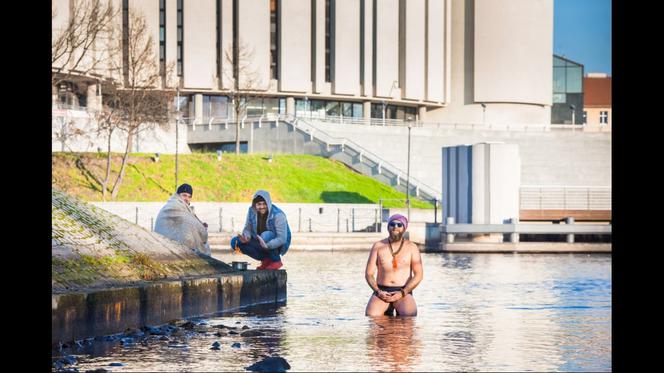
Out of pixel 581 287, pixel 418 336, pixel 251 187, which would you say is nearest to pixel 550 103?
pixel 251 187

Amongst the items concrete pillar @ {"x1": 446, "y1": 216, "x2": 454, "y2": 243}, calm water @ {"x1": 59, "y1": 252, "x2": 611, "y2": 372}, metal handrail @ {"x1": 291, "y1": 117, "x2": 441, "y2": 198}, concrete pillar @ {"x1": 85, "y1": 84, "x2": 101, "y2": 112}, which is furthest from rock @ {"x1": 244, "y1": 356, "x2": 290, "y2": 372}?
concrete pillar @ {"x1": 85, "y1": 84, "x2": 101, "y2": 112}

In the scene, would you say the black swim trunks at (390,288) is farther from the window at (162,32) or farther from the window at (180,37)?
the window at (180,37)

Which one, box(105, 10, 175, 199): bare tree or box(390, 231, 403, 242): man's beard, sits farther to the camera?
box(105, 10, 175, 199): bare tree

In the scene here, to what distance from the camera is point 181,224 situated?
65.1ft

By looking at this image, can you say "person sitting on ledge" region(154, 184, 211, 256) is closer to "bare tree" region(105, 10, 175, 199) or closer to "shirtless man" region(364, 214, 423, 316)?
"shirtless man" region(364, 214, 423, 316)

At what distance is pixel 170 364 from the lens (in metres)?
11.8

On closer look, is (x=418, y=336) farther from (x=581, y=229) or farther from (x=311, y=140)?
(x=311, y=140)

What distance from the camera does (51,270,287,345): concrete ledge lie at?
42.9ft

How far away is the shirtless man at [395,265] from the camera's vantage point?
16.0m

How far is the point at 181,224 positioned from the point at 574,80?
102797mm

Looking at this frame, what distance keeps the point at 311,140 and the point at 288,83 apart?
19636 mm

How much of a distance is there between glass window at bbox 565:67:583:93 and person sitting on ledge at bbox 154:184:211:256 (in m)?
101

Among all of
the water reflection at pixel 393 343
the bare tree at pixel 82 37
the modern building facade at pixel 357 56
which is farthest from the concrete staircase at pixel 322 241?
the modern building facade at pixel 357 56

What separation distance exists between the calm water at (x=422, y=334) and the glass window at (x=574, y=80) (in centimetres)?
9216
